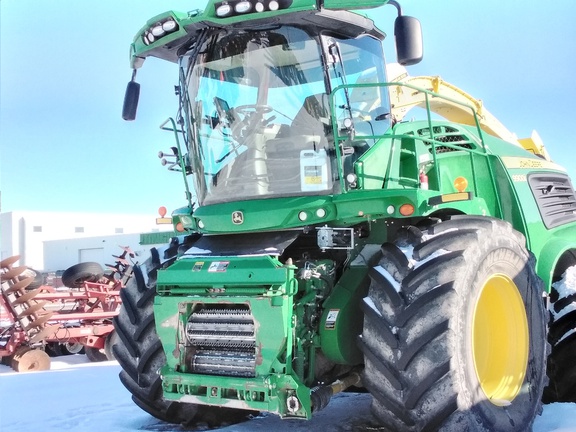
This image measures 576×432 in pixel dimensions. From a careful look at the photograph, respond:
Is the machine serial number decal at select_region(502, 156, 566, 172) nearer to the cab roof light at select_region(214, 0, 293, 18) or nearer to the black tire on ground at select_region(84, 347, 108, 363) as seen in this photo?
the cab roof light at select_region(214, 0, 293, 18)

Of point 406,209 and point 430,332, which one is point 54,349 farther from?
point 430,332

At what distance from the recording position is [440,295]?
3.57 metres

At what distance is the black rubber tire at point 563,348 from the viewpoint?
17.0 ft

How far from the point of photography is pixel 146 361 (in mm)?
4531

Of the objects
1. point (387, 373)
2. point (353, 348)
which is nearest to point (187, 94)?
point (353, 348)

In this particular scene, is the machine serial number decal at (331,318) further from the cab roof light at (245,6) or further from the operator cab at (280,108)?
the cab roof light at (245,6)

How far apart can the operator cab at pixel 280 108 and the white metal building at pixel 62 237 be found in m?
33.6

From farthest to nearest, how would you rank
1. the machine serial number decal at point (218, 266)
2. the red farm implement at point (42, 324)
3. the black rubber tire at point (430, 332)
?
the red farm implement at point (42, 324) → the machine serial number decal at point (218, 266) → the black rubber tire at point (430, 332)

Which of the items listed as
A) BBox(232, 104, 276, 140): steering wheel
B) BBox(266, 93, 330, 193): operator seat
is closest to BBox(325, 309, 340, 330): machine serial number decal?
BBox(266, 93, 330, 193): operator seat

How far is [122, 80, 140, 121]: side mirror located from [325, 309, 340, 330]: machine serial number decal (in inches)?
95.0

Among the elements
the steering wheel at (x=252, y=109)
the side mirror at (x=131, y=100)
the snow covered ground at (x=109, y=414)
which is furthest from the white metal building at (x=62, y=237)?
the steering wheel at (x=252, y=109)

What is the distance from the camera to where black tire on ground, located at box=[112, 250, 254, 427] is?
14.9 ft

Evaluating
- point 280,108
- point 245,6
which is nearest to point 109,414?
point 280,108

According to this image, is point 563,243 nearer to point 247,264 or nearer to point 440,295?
point 440,295
